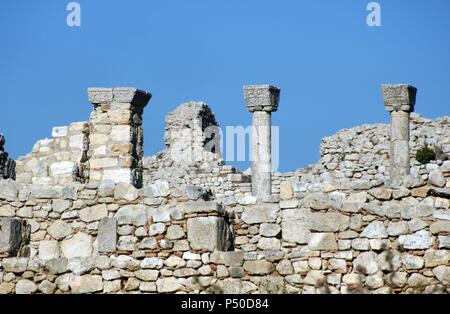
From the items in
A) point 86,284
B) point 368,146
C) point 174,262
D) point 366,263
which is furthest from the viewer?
point 368,146

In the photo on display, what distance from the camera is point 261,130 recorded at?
2228cm

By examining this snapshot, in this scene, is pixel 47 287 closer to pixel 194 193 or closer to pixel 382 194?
pixel 194 193

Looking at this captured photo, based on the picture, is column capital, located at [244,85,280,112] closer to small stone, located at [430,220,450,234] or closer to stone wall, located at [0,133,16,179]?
stone wall, located at [0,133,16,179]

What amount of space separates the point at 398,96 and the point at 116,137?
6557mm

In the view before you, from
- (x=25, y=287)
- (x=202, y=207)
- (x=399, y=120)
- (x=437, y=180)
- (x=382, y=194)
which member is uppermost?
(x=399, y=120)

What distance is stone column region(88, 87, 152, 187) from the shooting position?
57.6ft

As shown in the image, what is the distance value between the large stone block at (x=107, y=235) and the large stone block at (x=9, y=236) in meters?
1.05

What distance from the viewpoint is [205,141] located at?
30.1 m

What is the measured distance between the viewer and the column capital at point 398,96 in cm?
2211

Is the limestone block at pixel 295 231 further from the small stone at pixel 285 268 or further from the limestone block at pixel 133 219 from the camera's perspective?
the limestone block at pixel 133 219

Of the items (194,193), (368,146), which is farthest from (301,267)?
(368,146)

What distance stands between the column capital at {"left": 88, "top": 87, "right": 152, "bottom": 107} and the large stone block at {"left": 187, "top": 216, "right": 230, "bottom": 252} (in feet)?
16.7

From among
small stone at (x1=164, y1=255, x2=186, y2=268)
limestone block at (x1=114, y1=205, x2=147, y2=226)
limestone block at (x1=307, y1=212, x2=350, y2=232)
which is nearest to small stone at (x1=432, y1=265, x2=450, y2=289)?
limestone block at (x1=307, y1=212, x2=350, y2=232)
